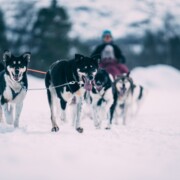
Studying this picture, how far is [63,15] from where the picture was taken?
28375 mm

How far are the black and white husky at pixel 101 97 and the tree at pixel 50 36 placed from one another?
19088 mm

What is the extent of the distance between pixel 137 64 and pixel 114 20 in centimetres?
1467

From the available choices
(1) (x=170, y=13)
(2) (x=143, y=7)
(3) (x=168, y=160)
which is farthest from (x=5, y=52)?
(2) (x=143, y=7)

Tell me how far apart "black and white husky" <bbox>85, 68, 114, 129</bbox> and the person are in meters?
1.30

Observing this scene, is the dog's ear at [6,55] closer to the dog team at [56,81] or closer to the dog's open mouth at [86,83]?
the dog team at [56,81]

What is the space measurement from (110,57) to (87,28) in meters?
34.9

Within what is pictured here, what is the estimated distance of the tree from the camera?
1056 inches

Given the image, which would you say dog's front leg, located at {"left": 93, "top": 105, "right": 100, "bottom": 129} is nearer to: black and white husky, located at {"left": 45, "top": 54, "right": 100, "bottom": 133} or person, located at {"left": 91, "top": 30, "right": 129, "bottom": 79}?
black and white husky, located at {"left": 45, "top": 54, "right": 100, "bottom": 133}

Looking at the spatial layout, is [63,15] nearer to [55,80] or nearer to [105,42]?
[105,42]

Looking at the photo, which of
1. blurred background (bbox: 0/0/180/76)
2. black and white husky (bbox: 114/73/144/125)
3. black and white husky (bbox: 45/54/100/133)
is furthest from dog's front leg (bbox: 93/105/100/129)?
blurred background (bbox: 0/0/180/76)

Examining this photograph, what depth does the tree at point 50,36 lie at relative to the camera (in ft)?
88.0

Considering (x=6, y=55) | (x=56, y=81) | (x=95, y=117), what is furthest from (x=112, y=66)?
(x=6, y=55)

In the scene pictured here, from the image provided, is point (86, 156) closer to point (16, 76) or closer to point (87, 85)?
point (87, 85)

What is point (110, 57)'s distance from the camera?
895cm
